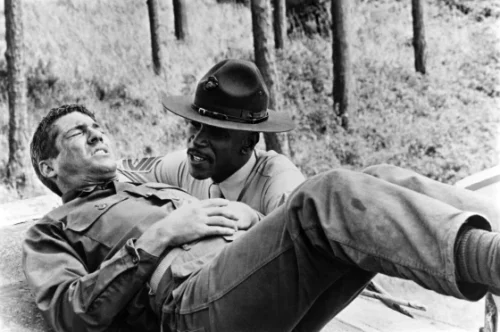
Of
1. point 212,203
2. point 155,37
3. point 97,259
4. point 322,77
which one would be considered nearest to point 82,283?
point 97,259

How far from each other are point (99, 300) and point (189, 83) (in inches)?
117

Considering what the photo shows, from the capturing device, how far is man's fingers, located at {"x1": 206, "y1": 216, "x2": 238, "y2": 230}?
6.96 feet

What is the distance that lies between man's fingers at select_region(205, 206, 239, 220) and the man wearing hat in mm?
443

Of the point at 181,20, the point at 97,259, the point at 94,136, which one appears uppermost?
the point at 181,20

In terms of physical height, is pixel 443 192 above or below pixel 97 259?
above

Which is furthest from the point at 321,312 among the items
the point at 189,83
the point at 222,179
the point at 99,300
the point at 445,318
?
the point at 189,83

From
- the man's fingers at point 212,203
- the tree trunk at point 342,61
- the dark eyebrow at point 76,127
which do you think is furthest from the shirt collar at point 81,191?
the tree trunk at point 342,61

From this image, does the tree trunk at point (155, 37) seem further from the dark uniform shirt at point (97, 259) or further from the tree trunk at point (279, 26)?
the dark uniform shirt at point (97, 259)

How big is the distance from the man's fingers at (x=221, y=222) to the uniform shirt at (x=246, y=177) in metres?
0.42

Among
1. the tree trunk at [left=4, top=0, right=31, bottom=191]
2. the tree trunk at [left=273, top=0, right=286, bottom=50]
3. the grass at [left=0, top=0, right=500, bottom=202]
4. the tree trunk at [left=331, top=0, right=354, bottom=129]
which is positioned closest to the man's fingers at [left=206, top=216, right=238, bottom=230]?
the tree trunk at [left=4, top=0, right=31, bottom=191]

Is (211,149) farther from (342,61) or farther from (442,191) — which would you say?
(342,61)

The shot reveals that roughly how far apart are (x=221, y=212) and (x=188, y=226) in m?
0.12

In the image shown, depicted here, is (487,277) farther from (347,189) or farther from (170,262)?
(170,262)

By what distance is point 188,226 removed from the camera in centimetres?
209
